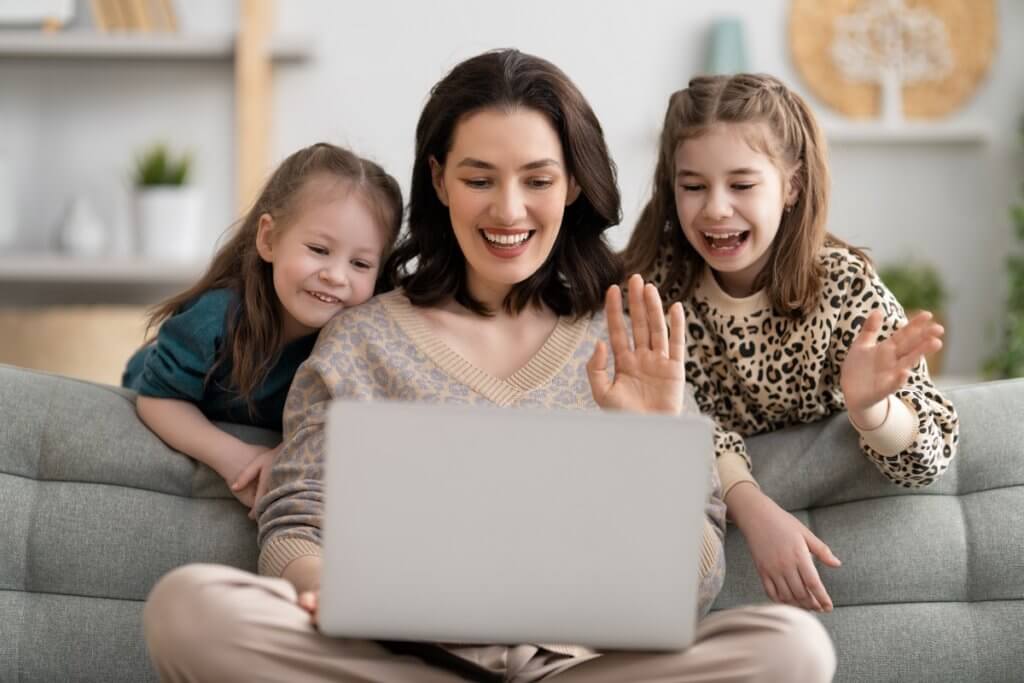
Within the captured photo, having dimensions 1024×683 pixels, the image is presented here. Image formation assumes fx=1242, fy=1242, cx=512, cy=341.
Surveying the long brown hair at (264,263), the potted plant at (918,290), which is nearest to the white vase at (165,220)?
the long brown hair at (264,263)

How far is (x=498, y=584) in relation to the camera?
1.10 metres

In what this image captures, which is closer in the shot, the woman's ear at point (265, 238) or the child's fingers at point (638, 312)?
the child's fingers at point (638, 312)

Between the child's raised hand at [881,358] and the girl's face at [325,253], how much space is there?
68 centimetres

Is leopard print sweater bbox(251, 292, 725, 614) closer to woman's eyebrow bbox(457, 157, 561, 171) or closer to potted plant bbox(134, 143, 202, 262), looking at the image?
woman's eyebrow bbox(457, 157, 561, 171)

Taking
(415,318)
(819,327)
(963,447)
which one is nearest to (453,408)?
(415,318)

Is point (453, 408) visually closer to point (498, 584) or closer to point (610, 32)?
point (498, 584)

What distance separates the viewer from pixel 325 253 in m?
1.76

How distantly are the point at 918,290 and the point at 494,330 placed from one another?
2.05 m

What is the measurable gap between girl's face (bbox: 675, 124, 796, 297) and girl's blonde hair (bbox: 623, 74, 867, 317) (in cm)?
2

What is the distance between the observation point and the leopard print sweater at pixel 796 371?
1686 millimetres

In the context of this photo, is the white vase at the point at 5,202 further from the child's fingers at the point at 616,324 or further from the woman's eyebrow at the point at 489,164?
the child's fingers at the point at 616,324

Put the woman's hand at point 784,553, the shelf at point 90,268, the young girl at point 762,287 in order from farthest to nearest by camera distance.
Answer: the shelf at point 90,268
the young girl at point 762,287
the woman's hand at point 784,553

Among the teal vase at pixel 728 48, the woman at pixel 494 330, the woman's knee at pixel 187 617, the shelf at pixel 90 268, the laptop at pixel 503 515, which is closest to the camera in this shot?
the laptop at pixel 503 515

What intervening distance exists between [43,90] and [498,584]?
119 inches
